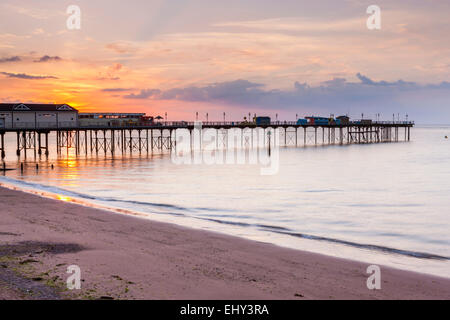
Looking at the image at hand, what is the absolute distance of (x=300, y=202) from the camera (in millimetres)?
25578

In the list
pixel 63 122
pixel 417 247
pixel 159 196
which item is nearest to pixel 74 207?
pixel 159 196

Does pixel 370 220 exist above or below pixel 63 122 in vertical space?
below

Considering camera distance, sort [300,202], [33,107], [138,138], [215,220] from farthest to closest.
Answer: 1. [138,138]
2. [33,107]
3. [300,202]
4. [215,220]

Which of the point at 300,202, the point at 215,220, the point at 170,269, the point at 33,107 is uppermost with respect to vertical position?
the point at 33,107

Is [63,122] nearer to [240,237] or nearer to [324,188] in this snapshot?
[324,188]

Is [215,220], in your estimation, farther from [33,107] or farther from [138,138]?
[138,138]

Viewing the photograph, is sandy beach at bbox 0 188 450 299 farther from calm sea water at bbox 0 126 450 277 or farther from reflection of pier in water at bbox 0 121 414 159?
reflection of pier in water at bbox 0 121 414 159

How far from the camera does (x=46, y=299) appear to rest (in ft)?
25.3

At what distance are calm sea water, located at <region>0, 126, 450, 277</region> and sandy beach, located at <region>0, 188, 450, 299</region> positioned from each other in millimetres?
2178

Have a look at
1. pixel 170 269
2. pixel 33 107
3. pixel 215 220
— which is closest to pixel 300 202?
pixel 215 220

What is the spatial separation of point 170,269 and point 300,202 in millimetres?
16569

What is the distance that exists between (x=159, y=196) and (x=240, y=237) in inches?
516

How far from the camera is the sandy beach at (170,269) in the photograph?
8.48 metres
